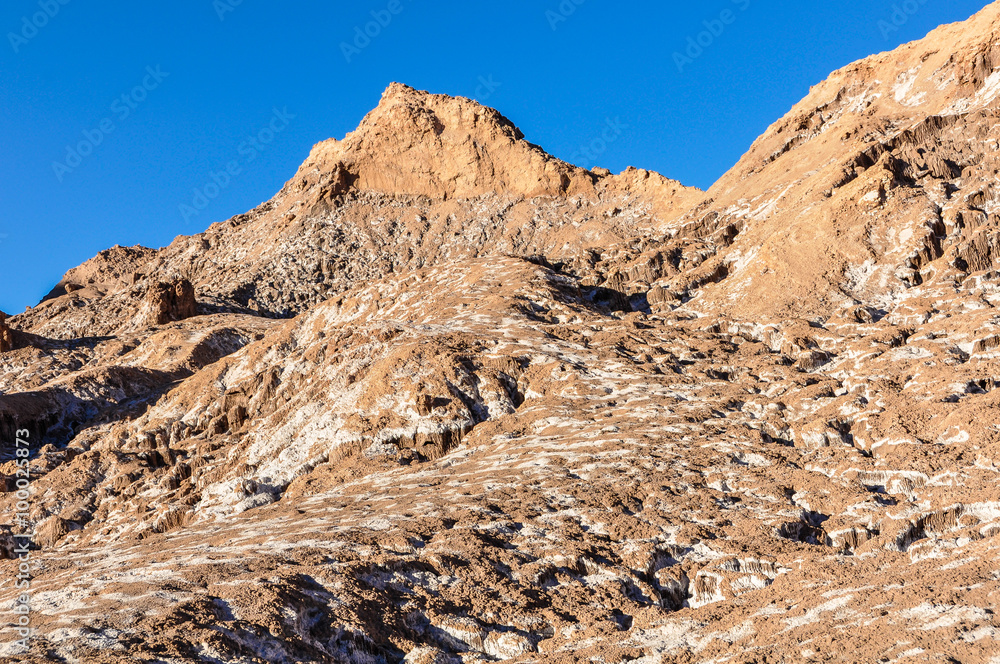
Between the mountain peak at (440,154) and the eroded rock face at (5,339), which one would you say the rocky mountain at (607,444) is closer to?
the eroded rock face at (5,339)

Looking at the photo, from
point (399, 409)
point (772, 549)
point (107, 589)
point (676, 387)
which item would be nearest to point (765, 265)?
point (676, 387)

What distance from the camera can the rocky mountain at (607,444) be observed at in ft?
49.3

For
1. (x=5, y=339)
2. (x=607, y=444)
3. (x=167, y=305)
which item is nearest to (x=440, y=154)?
(x=167, y=305)

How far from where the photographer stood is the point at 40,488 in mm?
33156

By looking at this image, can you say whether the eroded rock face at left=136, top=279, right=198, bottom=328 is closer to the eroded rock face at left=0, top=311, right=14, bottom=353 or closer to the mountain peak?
the eroded rock face at left=0, top=311, right=14, bottom=353

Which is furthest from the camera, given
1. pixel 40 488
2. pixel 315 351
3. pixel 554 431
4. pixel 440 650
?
pixel 315 351

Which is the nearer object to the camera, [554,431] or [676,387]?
[554,431]

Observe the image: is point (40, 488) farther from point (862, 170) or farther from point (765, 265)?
point (862, 170)

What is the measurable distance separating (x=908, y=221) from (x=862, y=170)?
681 cm

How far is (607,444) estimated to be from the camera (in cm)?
2502

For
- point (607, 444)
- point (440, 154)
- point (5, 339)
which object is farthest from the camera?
point (440, 154)

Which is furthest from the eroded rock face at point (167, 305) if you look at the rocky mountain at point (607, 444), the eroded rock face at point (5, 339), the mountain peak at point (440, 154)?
the mountain peak at point (440, 154)

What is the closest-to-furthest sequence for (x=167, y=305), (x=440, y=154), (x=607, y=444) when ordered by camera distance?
(x=607, y=444) < (x=167, y=305) < (x=440, y=154)

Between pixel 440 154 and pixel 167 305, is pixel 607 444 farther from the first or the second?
pixel 440 154
